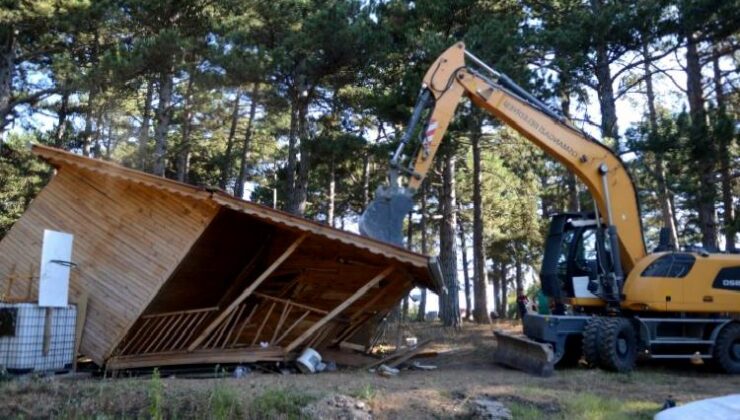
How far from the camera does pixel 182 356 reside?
420 inches

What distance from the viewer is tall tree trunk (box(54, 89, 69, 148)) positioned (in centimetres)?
2489

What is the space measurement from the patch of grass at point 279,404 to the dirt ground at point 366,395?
1 cm

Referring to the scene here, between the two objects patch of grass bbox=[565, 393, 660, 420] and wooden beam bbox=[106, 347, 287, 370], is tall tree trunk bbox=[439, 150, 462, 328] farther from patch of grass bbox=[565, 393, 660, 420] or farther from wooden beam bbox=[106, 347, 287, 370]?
patch of grass bbox=[565, 393, 660, 420]

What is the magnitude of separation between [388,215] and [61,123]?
20119 millimetres

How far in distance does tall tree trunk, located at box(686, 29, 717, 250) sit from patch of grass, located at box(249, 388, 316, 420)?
1018cm

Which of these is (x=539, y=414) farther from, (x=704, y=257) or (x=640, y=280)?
(x=704, y=257)

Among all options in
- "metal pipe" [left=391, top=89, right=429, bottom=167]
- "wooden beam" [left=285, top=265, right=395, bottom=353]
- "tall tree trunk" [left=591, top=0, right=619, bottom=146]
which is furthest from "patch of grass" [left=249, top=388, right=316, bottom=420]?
"tall tree trunk" [left=591, top=0, right=619, bottom=146]

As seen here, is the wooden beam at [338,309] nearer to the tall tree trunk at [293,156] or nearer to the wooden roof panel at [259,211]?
the wooden roof panel at [259,211]

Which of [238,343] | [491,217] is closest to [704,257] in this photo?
[238,343]

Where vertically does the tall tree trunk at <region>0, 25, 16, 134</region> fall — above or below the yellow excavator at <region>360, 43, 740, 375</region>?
above

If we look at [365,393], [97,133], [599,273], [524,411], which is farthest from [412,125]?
[97,133]

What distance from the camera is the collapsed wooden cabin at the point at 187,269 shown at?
10461mm

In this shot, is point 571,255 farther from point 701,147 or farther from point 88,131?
point 88,131

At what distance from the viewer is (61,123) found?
83.2ft
